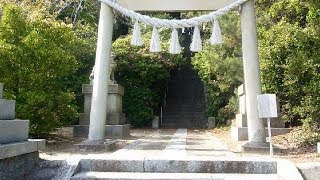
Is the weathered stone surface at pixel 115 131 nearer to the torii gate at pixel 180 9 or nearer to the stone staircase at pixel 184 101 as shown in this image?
the torii gate at pixel 180 9

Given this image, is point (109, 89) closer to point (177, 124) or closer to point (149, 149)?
point (149, 149)

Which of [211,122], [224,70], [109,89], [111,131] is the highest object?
[224,70]

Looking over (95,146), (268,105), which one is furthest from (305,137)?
(95,146)

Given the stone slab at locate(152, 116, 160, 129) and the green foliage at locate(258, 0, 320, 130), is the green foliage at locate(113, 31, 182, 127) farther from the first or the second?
the green foliage at locate(258, 0, 320, 130)

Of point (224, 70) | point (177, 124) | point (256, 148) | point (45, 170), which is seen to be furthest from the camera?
point (177, 124)

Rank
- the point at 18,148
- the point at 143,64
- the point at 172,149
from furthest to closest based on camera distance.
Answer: the point at 143,64, the point at 172,149, the point at 18,148

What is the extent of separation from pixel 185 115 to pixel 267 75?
28.6ft

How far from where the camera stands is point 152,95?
61.6 feet

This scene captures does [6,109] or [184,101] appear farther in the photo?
[184,101]

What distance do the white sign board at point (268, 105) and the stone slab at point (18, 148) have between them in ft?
13.3

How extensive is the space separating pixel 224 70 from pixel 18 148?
11.4 metres

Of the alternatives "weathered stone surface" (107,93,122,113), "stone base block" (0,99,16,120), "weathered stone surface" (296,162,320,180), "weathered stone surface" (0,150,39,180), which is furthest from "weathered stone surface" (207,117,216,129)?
"stone base block" (0,99,16,120)

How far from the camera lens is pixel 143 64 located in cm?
1802

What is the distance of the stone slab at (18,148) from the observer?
4.41 metres
